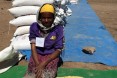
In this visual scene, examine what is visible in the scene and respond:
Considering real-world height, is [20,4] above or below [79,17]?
above

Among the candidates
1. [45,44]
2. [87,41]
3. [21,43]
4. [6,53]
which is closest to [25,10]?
[21,43]

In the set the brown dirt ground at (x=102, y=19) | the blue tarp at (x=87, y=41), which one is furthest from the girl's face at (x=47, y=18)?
the blue tarp at (x=87, y=41)

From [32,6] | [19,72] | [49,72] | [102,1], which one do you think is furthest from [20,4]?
[102,1]

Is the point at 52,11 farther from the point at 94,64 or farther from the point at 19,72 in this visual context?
the point at 94,64

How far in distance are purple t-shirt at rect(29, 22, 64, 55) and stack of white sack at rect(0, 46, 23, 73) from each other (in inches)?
29.9

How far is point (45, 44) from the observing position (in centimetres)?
386

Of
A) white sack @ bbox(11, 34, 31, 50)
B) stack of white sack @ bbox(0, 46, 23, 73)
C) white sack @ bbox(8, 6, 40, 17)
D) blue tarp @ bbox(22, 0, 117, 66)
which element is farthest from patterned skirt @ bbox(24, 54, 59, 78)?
white sack @ bbox(8, 6, 40, 17)

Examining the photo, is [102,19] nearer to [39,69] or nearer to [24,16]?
[24,16]

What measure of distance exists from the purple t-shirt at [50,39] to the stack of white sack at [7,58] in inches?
29.9

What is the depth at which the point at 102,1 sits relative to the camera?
13.6m

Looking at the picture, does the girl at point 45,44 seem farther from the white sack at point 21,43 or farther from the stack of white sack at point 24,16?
the stack of white sack at point 24,16

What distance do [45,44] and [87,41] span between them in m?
2.31

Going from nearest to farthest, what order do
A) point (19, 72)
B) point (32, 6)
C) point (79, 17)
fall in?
point (19, 72)
point (32, 6)
point (79, 17)

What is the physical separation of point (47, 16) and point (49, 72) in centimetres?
76
